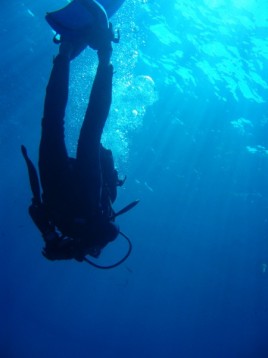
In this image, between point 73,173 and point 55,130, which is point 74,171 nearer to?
point 73,173

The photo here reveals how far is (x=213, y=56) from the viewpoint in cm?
1438

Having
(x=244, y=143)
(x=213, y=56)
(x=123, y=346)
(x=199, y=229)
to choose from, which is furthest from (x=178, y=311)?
(x=213, y=56)

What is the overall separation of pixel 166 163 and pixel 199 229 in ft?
29.2

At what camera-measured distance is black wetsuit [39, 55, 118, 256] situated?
12.7 feet

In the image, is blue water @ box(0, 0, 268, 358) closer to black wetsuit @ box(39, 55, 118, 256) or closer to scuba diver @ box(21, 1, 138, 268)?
scuba diver @ box(21, 1, 138, 268)

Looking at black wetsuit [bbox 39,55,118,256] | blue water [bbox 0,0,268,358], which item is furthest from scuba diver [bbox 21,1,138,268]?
blue water [bbox 0,0,268,358]

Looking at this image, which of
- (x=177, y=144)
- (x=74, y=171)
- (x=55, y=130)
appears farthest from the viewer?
(x=177, y=144)

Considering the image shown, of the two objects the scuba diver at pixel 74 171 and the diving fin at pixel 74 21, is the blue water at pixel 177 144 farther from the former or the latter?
the scuba diver at pixel 74 171

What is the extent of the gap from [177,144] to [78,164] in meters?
17.1

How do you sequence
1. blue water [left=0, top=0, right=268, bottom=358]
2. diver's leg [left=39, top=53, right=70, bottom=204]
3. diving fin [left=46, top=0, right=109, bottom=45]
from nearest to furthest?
diver's leg [left=39, top=53, right=70, bottom=204] → diving fin [left=46, top=0, right=109, bottom=45] → blue water [left=0, top=0, right=268, bottom=358]

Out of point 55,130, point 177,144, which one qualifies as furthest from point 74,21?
point 177,144

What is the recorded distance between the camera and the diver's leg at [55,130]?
3.86m

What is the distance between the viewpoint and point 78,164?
3.94 meters

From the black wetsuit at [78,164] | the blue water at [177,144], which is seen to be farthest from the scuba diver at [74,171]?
the blue water at [177,144]
